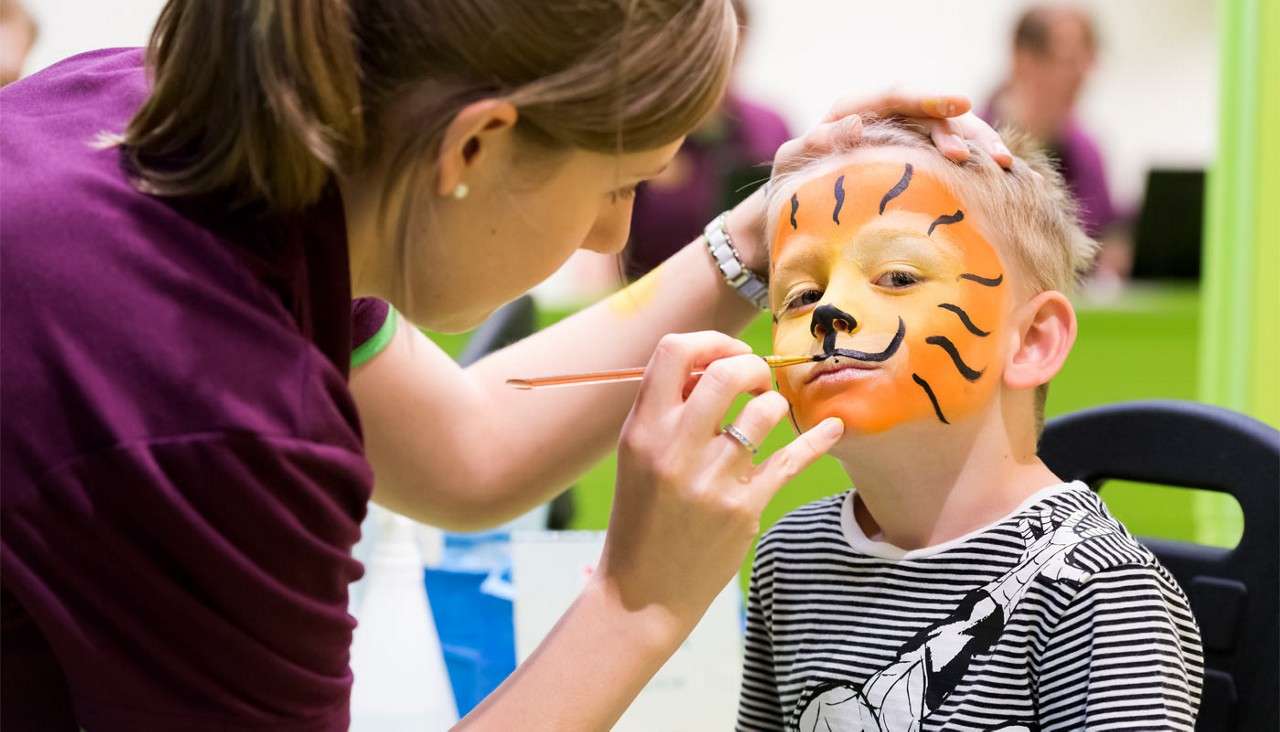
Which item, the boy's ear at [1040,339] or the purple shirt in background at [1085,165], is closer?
the boy's ear at [1040,339]

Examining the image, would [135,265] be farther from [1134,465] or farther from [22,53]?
[22,53]

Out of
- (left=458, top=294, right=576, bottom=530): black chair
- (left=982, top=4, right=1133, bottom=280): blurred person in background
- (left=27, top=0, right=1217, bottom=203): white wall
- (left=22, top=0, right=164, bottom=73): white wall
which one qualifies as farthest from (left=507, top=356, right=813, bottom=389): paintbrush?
(left=27, top=0, right=1217, bottom=203): white wall

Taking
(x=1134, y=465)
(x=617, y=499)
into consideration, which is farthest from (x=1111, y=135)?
(x=617, y=499)

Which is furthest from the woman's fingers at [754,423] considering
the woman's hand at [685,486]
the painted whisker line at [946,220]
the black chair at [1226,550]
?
the black chair at [1226,550]

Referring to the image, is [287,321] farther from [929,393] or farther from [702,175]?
[702,175]

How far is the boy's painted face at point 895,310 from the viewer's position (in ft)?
3.24

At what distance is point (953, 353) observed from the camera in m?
0.99

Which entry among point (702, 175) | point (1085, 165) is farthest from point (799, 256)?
point (1085, 165)

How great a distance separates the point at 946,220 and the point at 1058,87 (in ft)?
11.0

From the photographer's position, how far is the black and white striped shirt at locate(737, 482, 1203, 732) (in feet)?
2.97

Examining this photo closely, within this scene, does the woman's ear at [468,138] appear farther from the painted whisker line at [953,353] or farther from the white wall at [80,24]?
the white wall at [80,24]

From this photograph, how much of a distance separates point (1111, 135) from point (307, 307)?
6.01m

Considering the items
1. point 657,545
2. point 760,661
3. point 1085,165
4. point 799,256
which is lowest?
point 1085,165

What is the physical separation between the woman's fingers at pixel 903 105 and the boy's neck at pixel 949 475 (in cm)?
24
